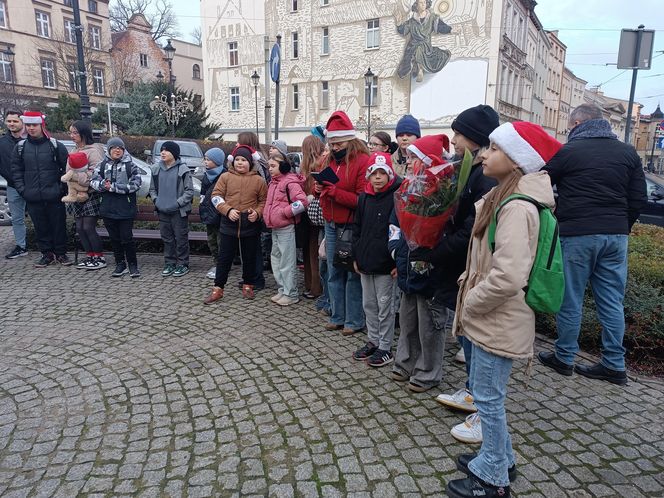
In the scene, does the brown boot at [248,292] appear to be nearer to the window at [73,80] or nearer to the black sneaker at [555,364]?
the black sneaker at [555,364]

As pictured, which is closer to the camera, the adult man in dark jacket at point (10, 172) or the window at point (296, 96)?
the adult man in dark jacket at point (10, 172)

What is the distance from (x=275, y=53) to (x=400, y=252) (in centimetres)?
1049

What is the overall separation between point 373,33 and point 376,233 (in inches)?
1389

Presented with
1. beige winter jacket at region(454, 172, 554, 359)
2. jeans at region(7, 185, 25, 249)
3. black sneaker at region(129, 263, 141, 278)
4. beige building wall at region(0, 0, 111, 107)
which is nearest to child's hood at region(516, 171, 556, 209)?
beige winter jacket at region(454, 172, 554, 359)

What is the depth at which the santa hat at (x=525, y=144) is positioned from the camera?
231 centimetres

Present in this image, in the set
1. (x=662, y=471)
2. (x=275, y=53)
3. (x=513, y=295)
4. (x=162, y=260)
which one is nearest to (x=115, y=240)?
(x=162, y=260)

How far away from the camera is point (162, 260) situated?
25.3ft

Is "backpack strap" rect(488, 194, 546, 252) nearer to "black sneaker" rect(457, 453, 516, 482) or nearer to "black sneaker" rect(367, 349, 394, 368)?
"black sneaker" rect(457, 453, 516, 482)

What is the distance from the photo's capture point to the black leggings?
7.01 m

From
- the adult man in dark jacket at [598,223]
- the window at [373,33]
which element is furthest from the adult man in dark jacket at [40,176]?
the window at [373,33]

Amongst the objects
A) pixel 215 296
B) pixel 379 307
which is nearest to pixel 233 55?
pixel 215 296

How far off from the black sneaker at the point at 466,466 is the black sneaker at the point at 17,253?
25.3ft

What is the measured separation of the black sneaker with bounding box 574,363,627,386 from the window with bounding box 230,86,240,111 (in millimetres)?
40044

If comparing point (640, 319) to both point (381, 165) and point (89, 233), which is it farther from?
point (89, 233)
